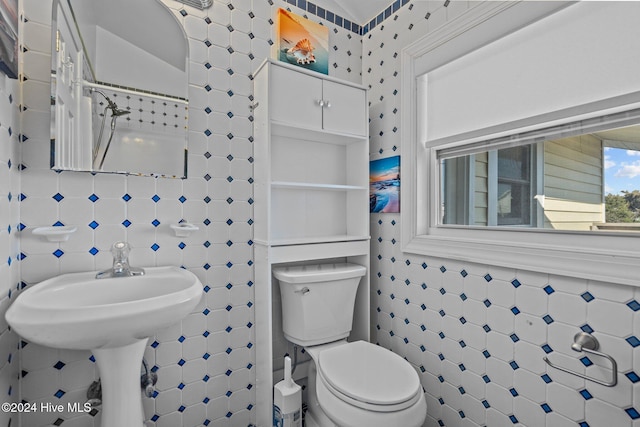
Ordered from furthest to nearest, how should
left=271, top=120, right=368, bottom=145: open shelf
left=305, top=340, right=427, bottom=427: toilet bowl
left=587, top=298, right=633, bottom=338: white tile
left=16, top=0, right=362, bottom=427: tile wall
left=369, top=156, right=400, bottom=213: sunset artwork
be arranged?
1. left=369, top=156, right=400, bottom=213: sunset artwork
2. left=271, top=120, right=368, bottom=145: open shelf
3. left=16, top=0, right=362, bottom=427: tile wall
4. left=305, top=340, right=427, bottom=427: toilet bowl
5. left=587, top=298, right=633, bottom=338: white tile

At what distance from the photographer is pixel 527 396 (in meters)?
1.20

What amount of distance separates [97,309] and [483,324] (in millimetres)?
1450

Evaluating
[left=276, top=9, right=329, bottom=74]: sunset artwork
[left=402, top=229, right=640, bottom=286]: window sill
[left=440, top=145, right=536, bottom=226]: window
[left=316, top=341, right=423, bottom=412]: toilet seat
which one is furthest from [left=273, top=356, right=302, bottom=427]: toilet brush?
[left=276, top=9, right=329, bottom=74]: sunset artwork

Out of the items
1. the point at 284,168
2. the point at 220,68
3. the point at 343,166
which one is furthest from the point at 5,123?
the point at 343,166

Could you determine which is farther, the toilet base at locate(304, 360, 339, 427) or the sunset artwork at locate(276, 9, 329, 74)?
the sunset artwork at locate(276, 9, 329, 74)

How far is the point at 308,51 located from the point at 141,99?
0.94 meters

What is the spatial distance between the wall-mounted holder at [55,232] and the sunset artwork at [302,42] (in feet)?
4.21

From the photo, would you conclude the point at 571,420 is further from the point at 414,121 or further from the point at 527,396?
the point at 414,121

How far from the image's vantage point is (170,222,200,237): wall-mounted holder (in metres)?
1.40

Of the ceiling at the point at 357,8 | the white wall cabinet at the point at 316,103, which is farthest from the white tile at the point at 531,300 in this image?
the ceiling at the point at 357,8

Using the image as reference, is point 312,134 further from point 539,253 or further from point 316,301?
point 539,253

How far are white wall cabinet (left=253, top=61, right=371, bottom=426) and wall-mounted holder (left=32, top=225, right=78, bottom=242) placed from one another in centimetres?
78

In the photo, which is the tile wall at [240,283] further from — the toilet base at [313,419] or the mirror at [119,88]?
the toilet base at [313,419]

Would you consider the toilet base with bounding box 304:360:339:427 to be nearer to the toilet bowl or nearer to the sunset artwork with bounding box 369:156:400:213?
the toilet bowl
